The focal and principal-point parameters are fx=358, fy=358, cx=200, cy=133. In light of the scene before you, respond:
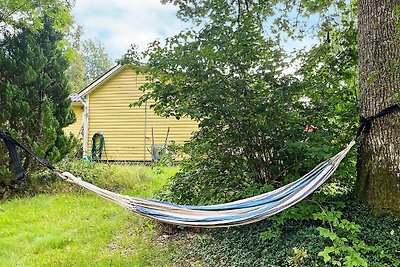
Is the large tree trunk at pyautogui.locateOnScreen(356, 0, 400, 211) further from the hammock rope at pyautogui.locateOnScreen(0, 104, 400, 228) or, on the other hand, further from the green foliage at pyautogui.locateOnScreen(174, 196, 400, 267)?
the hammock rope at pyautogui.locateOnScreen(0, 104, 400, 228)

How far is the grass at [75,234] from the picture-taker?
2918mm

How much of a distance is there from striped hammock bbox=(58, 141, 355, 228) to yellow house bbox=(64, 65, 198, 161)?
26.5 ft

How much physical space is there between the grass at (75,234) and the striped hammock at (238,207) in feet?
2.31

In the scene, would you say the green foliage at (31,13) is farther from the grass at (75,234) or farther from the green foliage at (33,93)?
the grass at (75,234)

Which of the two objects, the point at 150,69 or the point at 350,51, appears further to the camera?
the point at 350,51

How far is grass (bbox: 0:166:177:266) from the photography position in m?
2.92

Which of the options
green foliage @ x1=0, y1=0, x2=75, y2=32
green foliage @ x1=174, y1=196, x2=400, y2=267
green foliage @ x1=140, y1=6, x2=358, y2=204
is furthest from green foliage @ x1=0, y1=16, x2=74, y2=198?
green foliage @ x1=174, y1=196, x2=400, y2=267

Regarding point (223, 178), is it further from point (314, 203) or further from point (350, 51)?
point (350, 51)

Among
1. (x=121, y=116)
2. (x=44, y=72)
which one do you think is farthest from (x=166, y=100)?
(x=121, y=116)

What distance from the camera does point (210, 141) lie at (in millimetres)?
2887

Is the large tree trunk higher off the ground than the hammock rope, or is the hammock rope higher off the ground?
the large tree trunk

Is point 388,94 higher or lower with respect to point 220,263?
higher

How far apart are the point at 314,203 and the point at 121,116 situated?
29.3 ft

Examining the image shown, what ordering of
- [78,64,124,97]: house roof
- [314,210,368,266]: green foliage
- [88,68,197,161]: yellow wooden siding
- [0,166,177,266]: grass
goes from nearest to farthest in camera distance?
[314,210,368,266]: green foliage < [0,166,177,266]: grass < [88,68,197,161]: yellow wooden siding < [78,64,124,97]: house roof
